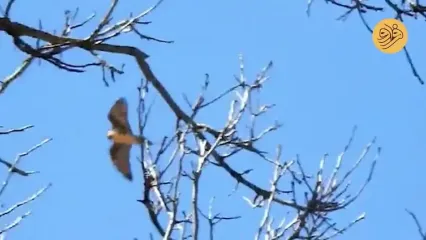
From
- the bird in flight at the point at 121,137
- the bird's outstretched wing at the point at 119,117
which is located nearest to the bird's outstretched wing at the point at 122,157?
the bird in flight at the point at 121,137

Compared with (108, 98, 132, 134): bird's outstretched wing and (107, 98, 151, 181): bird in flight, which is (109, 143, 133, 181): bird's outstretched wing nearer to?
(107, 98, 151, 181): bird in flight

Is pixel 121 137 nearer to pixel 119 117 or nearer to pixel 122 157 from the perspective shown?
pixel 119 117

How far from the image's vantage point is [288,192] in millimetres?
3877

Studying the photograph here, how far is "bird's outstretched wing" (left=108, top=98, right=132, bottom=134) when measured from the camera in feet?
11.2

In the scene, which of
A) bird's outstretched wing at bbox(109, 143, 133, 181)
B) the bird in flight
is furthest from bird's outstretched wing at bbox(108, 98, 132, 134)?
bird's outstretched wing at bbox(109, 143, 133, 181)

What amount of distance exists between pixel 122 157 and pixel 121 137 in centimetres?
32

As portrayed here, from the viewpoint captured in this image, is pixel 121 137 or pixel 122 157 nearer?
pixel 121 137

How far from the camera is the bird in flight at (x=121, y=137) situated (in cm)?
338

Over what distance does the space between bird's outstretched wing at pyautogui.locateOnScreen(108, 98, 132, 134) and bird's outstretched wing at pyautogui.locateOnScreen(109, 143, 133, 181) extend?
0.12 m

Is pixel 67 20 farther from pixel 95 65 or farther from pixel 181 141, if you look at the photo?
pixel 181 141

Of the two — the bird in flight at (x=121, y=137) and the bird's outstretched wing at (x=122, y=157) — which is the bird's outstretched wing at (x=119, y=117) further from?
the bird's outstretched wing at (x=122, y=157)

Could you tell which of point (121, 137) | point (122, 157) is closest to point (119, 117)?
point (121, 137)

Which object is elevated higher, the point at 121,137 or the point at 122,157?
the point at 122,157

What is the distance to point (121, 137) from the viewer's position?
11.3 feet
